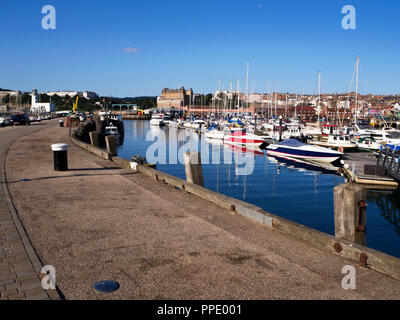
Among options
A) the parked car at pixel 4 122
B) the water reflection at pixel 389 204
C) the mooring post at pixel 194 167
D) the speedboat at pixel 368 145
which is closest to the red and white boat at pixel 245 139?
the speedboat at pixel 368 145

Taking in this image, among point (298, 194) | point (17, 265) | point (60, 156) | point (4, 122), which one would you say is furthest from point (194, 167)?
point (4, 122)

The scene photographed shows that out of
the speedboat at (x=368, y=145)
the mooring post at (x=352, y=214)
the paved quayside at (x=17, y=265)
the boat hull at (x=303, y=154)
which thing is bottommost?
the boat hull at (x=303, y=154)

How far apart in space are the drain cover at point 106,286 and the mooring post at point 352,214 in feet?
13.7

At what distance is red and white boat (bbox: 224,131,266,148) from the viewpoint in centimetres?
5219

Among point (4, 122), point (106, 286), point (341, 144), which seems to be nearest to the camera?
point (106, 286)

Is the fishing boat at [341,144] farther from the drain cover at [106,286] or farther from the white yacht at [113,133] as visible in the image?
the drain cover at [106,286]

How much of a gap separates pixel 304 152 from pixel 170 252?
34.9 m

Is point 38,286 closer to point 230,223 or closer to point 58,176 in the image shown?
point 230,223

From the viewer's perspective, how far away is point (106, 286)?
5.21 metres

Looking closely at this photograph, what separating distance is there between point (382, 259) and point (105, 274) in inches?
170

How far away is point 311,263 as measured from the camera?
6176 millimetres

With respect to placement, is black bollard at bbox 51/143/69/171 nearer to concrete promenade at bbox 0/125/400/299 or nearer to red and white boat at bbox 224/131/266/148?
concrete promenade at bbox 0/125/400/299

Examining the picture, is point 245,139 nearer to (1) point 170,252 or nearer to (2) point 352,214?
(2) point 352,214

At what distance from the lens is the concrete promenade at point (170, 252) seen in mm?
5215
